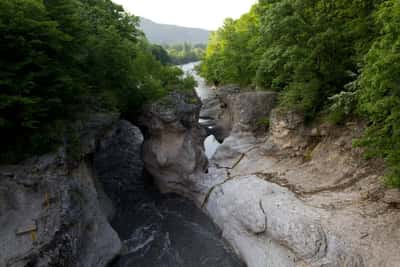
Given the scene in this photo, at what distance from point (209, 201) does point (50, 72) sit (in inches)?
382

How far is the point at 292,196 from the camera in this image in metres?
11.8

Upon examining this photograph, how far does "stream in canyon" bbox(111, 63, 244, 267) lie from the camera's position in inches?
444

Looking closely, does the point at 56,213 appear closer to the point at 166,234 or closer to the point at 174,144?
the point at 166,234

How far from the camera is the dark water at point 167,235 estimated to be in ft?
37.0

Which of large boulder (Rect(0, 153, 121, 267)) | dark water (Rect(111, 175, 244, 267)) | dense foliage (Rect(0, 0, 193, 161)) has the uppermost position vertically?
dense foliage (Rect(0, 0, 193, 161))

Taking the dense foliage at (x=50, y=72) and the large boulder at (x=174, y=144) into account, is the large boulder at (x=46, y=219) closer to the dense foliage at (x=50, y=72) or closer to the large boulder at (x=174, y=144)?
the dense foliage at (x=50, y=72)

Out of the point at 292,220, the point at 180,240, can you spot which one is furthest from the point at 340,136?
the point at 180,240

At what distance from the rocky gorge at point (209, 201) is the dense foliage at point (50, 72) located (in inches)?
36.5

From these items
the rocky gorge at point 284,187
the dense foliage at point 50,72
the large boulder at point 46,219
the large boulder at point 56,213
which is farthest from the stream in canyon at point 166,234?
the dense foliage at point 50,72

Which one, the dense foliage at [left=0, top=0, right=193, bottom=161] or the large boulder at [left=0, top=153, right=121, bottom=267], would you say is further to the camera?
the large boulder at [left=0, top=153, right=121, bottom=267]

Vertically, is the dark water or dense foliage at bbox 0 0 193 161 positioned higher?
dense foliage at bbox 0 0 193 161

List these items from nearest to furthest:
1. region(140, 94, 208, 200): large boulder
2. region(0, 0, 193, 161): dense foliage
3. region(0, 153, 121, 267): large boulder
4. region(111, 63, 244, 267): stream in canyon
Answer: region(0, 0, 193, 161): dense foliage
region(0, 153, 121, 267): large boulder
region(111, 63, 244, 267): stream in canyon
region(140, 94, 208, 200): large boulder

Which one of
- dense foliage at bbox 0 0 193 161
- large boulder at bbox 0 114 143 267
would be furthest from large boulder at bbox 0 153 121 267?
dense foliage at bbox 0 0 193 161

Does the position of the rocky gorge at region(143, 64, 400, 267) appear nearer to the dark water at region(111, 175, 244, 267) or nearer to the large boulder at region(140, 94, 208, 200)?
the large boulder at region(140, 94, 208, 200)
